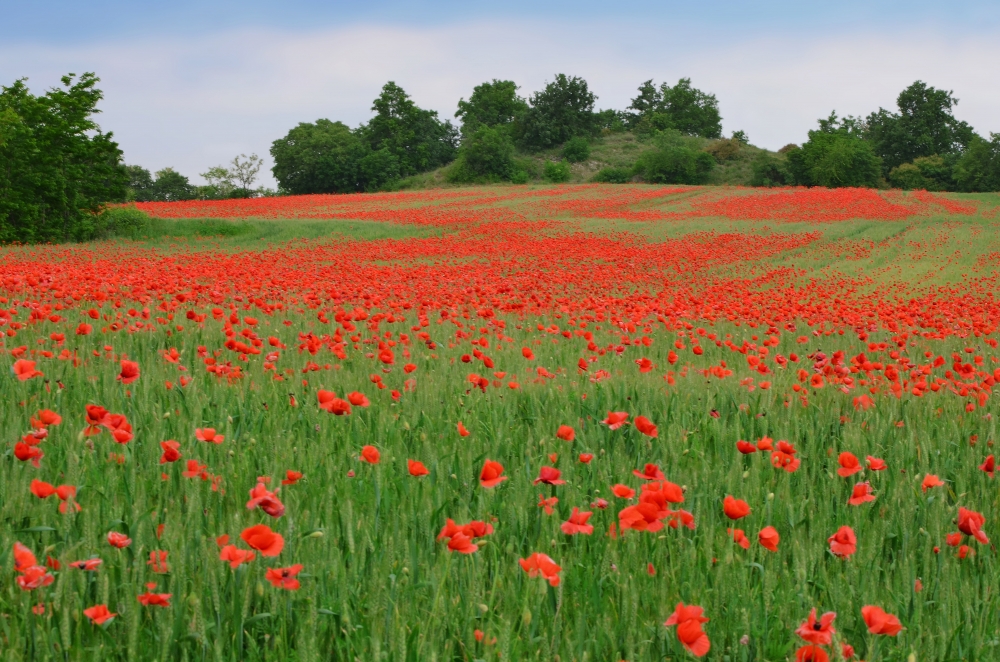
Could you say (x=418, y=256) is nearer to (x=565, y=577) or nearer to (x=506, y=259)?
(x=506, y=259)

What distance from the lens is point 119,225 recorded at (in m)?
25.7

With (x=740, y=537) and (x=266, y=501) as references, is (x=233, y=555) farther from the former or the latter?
(x=740, y=537)

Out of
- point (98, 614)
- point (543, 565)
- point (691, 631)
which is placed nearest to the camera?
point (691, 631)

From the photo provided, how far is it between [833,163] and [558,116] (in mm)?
28258

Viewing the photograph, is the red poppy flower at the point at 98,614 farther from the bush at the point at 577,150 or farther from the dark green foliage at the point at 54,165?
the bush at the point at 577,150

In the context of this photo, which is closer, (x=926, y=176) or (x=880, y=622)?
(x=880, y=622)

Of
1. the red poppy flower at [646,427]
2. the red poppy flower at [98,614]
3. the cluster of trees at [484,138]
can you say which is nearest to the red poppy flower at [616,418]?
the red poppy flower at [646,427]

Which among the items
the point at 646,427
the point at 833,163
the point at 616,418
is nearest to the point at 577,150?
the point at 833,163

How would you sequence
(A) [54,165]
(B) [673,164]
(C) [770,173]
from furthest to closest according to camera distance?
(C) [770,173], (B) [673,164], (A) [54,165]

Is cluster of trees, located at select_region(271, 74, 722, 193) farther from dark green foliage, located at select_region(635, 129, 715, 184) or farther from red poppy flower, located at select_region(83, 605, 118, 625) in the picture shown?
red poppy flower, located at select_region(83, 605, 118, 625)

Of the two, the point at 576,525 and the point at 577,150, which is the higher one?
the point at 577,150

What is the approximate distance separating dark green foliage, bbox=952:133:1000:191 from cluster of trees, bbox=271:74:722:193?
1981cm

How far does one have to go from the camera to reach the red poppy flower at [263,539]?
1788 millimetres

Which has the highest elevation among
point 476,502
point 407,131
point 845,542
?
point 407,131
